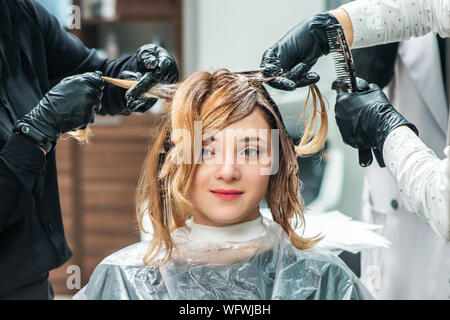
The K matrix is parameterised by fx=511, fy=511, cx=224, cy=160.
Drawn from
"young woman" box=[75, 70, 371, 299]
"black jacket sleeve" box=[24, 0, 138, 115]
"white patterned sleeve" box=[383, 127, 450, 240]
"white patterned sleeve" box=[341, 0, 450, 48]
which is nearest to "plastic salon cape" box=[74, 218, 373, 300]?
"young woman" box=[75, 70, 371, 299]

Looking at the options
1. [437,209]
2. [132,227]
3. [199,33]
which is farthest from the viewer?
[199,33]

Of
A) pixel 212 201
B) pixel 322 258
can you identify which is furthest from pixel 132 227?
pixel 322 258

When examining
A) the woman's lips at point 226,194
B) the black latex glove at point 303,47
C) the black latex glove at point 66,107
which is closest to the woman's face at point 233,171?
the woman's lips at point 226,194

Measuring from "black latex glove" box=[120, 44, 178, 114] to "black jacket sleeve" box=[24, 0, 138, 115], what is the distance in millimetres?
52

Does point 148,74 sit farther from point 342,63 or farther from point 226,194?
point 342,63

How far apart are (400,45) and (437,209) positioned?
573mm

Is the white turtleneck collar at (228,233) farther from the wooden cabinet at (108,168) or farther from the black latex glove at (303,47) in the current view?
the black latex glove at (303,47)

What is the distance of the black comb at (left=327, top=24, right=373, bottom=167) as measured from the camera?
1193mm

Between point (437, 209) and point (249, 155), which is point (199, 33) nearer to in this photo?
point (249, 155)

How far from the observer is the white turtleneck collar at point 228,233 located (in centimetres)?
122

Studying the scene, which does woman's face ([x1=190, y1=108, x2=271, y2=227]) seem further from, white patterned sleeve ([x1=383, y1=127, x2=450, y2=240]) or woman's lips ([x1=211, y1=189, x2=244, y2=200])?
white patterned sleeve ([x1=383, y1=127, x2=450, y2=240])

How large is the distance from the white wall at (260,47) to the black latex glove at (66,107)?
0.32 metres

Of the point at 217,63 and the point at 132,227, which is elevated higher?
the point at 217,63
